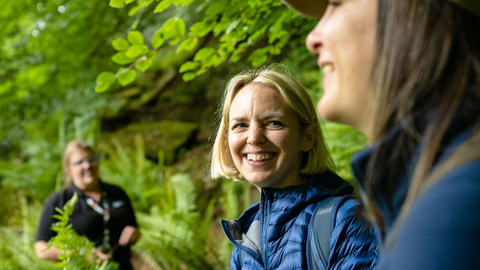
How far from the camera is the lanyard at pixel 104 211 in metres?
3.46

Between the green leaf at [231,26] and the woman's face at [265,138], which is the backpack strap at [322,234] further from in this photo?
the green leaf at [231,26]

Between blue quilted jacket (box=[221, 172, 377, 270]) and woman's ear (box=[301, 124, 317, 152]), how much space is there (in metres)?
0.14

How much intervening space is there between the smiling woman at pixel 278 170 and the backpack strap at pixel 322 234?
0.02 meters

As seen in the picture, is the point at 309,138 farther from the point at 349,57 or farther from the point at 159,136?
the point at 159,136

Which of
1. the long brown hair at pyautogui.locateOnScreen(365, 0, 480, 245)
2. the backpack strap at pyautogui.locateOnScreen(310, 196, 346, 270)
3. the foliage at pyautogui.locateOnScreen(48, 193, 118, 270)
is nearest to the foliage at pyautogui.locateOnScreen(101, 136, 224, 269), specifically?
the foliage at pyautogui.locateOnScreen(48, 193, 118, 270)

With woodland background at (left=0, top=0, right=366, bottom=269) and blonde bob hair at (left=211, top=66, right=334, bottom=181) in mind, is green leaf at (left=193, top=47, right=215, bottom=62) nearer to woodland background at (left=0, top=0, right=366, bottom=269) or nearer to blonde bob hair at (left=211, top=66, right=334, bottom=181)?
woodland background at (left=0, top=0, right=366, bottom=269)

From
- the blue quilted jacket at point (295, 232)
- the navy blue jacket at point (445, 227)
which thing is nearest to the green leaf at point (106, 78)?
the blue quilted jacket at point (295, 232)

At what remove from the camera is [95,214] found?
351 centimetres

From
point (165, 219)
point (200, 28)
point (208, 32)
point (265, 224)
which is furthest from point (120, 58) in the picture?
point (165, 219)

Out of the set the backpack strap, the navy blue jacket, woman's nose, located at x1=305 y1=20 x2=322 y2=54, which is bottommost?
the backpack strap

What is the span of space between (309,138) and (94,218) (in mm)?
2603

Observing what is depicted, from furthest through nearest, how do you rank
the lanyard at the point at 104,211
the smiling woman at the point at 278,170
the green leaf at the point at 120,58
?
the lanyard at the point at 104,211 < the green leaf at the point at 120,58 < the smiling woman at the point at 278,170

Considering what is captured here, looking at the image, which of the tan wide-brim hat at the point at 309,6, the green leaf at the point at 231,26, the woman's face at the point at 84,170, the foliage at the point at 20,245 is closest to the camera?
the tan wide-brim hat at the point at 309,6

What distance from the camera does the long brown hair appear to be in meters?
0.62
